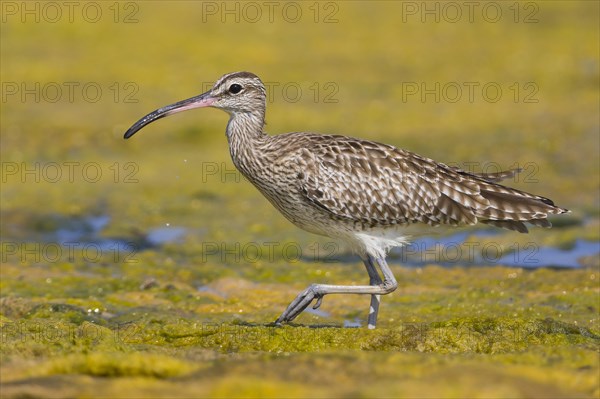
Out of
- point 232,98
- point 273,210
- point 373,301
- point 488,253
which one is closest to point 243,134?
point 232,98

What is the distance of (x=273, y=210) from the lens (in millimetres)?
16594

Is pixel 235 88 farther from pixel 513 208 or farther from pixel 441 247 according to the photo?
pixel 441 247

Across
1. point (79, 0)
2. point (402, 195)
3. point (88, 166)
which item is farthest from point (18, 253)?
point (79, 0)

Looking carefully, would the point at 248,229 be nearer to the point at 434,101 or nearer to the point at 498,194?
the point at 498,194

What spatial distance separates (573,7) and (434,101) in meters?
7.16

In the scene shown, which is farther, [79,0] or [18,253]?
[79,0]

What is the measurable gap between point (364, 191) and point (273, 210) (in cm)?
625

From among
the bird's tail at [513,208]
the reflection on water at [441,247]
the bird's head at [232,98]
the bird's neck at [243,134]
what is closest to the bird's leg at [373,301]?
the bird's tail at [513,208]

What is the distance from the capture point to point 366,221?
10438 mm

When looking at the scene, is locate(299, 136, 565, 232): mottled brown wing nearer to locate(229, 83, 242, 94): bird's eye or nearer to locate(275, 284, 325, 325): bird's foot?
locate(275, 284, 325, 325): bird's foot

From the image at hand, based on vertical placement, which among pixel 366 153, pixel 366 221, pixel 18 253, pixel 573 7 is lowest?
pixel 18 253

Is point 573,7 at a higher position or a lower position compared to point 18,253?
higher

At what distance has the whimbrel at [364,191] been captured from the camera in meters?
10.3

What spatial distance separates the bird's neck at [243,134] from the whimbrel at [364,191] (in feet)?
0.04
